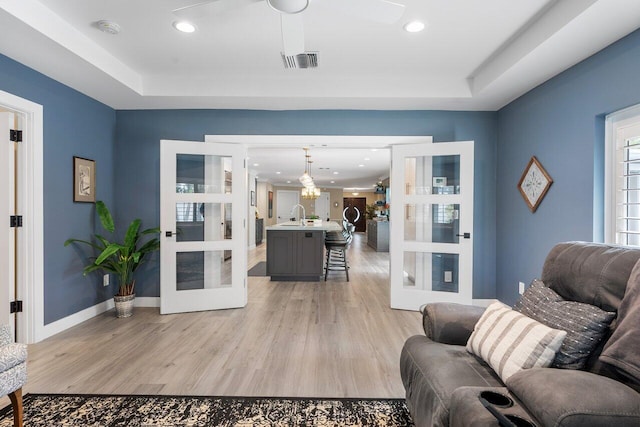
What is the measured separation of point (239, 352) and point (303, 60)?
2.60 m

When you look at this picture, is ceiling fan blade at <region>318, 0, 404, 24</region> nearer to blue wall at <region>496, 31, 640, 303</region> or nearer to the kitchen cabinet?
blue wall at <region>496, 31, 640, 303</region>

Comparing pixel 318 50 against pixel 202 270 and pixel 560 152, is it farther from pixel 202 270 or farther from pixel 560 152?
pixel 202 270

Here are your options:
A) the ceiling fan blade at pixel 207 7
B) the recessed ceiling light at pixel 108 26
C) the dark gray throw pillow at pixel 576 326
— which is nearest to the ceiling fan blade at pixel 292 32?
the ceiling fan blade at pixel 207 7

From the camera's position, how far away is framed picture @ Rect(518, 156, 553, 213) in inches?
122

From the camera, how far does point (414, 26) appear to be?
2.54m

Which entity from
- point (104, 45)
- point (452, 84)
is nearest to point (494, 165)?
point (452, 84)

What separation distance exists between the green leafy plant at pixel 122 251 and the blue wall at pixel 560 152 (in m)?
4.00

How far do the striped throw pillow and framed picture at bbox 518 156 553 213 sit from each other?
6.79ft

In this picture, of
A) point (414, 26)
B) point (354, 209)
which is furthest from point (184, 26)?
point (354, 209)

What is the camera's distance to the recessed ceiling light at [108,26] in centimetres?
251

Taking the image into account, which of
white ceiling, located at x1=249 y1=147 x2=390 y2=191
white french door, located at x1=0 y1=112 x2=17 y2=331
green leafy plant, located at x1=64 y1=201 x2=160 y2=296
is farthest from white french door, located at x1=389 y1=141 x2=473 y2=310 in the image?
white french door, located at x1=0 y1=112 x2=17 y2=331

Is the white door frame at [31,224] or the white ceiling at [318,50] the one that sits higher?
the white ceiling at [318,50]

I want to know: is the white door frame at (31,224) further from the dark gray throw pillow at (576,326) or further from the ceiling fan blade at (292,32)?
the dark gray throw pillow at (576,326)

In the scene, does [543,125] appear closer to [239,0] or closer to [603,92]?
[603,92]
